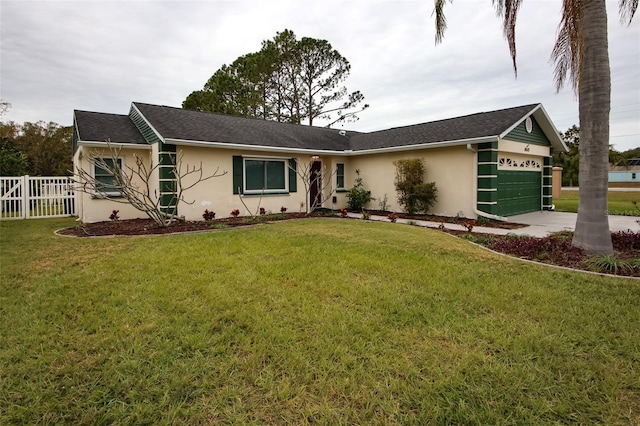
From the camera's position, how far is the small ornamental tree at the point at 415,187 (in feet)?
38.7

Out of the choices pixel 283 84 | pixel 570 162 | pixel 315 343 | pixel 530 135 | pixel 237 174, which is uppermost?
pixel 283 84

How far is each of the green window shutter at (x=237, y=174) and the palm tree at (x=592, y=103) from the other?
919 cm

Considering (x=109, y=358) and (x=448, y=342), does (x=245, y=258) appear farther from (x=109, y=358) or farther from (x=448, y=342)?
(x=448, y=342)

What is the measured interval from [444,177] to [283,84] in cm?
1490

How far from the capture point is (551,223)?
10273 mm

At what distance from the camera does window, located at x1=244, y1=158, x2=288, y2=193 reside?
1177 centimetres

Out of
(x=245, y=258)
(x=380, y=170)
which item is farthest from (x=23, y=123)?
(x=245, y=258)

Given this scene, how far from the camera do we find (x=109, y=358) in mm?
2648

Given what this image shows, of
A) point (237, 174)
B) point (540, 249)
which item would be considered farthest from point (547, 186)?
point (237, 174)

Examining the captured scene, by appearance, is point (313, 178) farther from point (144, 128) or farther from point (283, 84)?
point (283, 84)

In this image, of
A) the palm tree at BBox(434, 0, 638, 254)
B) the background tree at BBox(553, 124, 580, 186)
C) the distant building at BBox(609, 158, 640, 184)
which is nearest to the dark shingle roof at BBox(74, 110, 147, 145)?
the palm tree at BBox(434, 0, 638, 254)

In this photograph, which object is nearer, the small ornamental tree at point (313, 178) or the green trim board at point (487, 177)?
the green trim board at point (487, 177)

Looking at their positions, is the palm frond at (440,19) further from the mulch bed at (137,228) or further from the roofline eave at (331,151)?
the mulch bed at (137,228)

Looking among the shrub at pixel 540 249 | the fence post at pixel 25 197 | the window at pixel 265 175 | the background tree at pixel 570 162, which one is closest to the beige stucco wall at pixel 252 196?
the window at pixel 265 175
